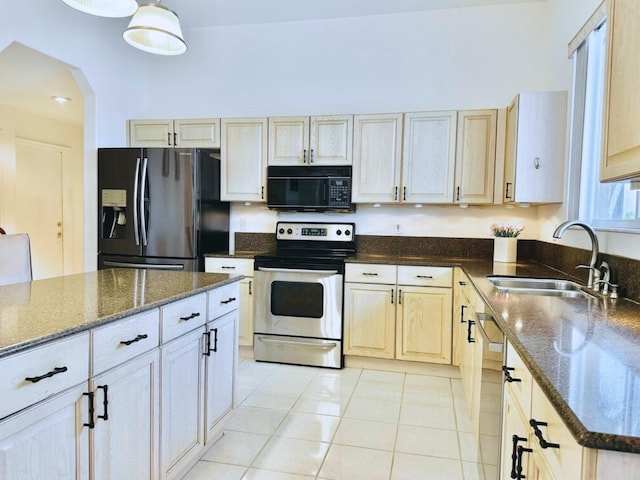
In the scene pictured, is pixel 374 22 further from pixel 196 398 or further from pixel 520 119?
pixel 196 398

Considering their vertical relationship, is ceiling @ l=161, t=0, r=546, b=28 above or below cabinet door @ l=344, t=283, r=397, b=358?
above

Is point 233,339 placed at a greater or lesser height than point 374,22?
lesser

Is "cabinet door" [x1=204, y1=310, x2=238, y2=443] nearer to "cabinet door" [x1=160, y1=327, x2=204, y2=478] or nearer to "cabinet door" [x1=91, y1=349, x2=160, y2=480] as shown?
"cabinet door" [x1=160, y1=327, x2=204, y2=478]

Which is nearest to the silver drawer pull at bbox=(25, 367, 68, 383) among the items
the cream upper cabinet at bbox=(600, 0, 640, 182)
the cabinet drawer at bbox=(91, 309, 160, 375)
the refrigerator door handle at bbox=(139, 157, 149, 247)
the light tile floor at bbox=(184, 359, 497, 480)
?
the cabinet drawer at bbox=(91, 309, 160, 375)

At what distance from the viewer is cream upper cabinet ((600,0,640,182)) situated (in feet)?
3.85

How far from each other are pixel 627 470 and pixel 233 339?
5.98 ft

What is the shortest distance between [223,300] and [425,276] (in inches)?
66.2

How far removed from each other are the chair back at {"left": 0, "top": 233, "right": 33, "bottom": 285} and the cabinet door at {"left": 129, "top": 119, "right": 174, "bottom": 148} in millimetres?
1924

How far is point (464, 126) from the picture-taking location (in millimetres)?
3244

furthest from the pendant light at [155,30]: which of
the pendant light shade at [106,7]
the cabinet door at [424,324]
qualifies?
the cabinet door at [424,324]

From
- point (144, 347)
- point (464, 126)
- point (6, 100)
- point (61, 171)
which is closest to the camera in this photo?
point (144, 347)

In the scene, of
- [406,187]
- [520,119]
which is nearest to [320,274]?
[406,187]

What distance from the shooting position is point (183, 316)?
175cm

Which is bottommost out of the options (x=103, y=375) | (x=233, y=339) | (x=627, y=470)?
(x=233, y=339)
